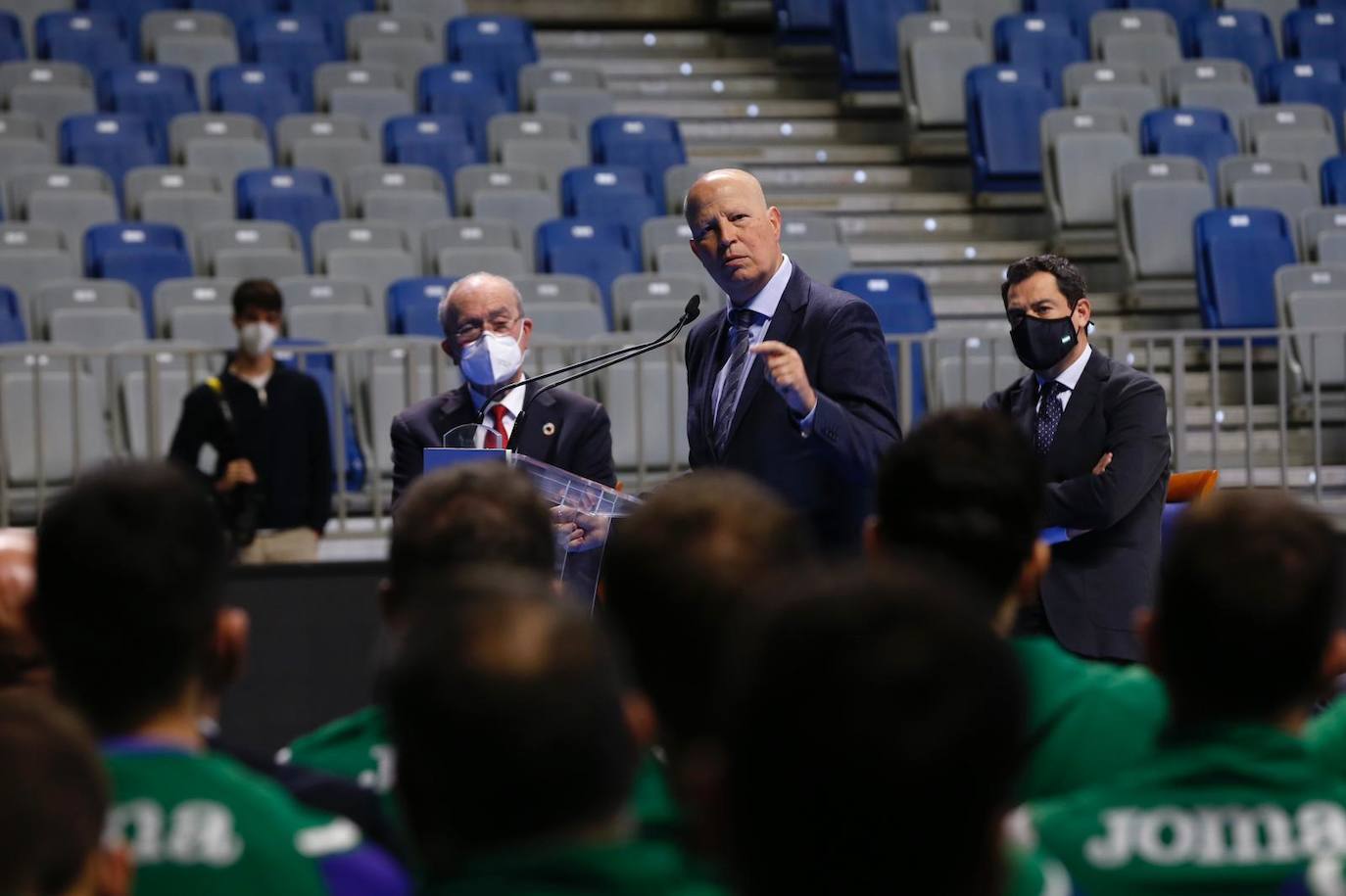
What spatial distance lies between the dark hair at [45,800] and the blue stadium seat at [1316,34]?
11257 millimetres

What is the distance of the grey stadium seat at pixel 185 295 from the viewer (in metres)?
7.30

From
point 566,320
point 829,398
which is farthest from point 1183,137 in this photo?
point 829,398

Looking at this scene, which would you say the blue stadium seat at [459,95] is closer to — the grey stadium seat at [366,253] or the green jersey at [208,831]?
the grey stadium seat at [366,253]

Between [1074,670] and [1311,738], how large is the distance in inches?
10.1

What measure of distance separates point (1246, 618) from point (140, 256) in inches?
275

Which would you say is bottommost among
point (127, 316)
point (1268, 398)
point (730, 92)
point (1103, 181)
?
point (1268, 398)

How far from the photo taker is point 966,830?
3.40 ft

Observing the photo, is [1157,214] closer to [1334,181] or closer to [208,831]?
[1334,181]

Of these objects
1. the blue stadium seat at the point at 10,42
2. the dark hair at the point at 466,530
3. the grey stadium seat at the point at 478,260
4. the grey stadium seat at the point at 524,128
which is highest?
the blue stadium seat at the point at 10,42

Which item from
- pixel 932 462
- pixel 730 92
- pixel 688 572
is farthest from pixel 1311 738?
pixel 730 92

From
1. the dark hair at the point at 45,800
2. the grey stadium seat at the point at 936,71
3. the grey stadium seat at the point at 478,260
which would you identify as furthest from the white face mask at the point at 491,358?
the grey stadium seat at the point at 936,71

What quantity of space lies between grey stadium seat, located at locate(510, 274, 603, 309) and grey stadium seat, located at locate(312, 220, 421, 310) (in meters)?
0.65

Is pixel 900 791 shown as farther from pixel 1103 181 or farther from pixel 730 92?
pixel 730 92

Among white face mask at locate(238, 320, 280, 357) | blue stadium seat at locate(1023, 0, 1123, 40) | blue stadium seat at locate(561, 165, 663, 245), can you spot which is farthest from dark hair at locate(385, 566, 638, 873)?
blue stadium seat at locate(1023, 0, 1123, 40)
